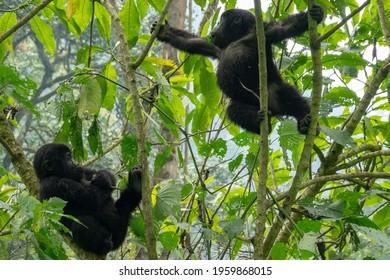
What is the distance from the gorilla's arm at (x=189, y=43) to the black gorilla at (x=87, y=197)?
115cm

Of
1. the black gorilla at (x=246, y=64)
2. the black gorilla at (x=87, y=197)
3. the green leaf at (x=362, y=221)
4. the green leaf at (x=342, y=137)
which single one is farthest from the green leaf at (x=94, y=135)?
the green leaf at (x=362, y=221)

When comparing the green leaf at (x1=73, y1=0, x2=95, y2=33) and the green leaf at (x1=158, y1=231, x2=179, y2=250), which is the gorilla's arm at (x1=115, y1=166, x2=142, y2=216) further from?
the green leaf at (x1=73, y1=0, x2=95, y2=33)

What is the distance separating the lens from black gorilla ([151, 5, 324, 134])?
3914 mm

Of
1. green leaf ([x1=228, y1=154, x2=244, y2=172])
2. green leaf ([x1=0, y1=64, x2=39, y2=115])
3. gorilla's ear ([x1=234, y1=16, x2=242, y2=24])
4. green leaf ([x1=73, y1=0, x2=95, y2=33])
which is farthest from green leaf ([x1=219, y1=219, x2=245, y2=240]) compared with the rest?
gorilla's ear ([x1=234, y1=16, x2=242, y2=24])

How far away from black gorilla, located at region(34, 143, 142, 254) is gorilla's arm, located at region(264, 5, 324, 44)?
4.55ft

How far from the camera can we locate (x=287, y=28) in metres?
3.84

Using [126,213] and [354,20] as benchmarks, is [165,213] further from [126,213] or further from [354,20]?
[354,20]

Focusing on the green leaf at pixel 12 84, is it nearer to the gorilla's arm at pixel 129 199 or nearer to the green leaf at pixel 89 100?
the green leaf at pixel 89 100

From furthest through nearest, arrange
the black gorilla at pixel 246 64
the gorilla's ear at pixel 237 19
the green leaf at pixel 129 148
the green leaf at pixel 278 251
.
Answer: the gorilla's ear at pixel 237 19
the black gorilla at pixel 246 64
the green leaf at pixel 129 148
the green leaf at pixel 278 251

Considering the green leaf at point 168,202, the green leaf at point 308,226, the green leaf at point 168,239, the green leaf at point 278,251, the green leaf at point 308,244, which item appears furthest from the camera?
the green leaf at point 168,202

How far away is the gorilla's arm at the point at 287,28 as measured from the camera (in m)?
3.75
